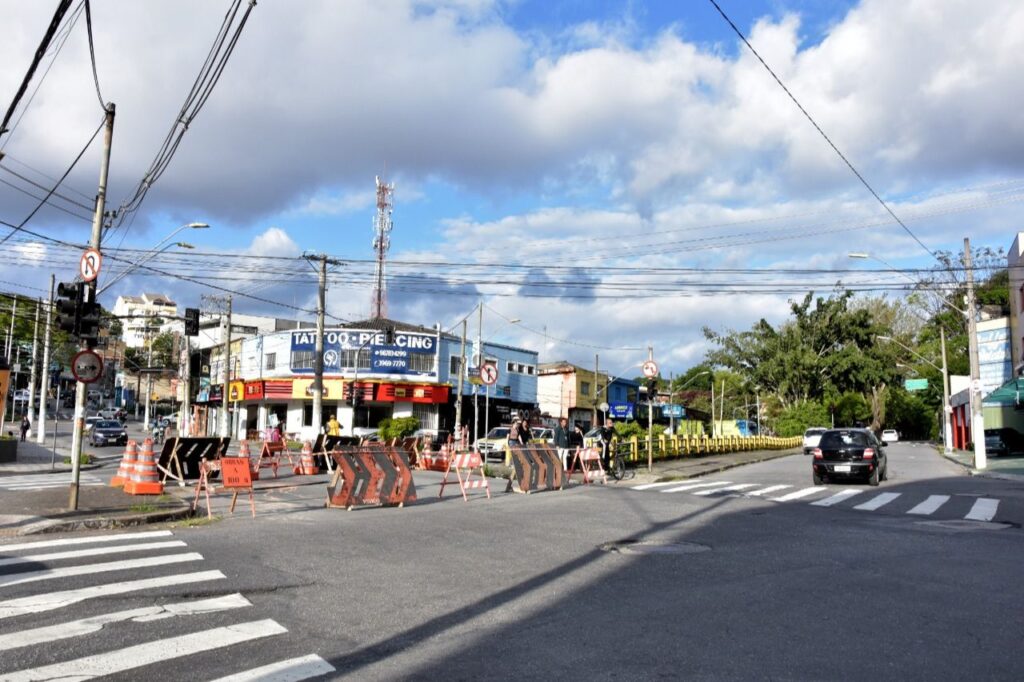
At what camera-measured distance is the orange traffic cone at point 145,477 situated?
17.6 m

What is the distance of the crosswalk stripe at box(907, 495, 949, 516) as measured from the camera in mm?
15539

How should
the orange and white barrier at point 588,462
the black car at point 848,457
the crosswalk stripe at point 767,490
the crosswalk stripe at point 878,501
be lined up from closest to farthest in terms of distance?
the crosswalk stripe at point 878,501 → the crosswalk stripe at point 767,490 → the black car at point 848,457 → the orange and white barrier at point 588,462

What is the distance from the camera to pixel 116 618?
22.6 ft

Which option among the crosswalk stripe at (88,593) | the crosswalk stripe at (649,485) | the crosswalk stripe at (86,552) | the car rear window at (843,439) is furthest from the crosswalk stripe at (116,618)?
the car rear window at (843,439)

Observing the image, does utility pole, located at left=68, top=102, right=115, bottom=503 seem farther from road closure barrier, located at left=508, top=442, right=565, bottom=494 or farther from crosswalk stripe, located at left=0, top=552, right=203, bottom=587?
road closure barrier, located at left=508, top=442, right=565, bottom=494

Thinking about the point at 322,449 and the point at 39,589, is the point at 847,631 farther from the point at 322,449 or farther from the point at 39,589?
the point at 322,449

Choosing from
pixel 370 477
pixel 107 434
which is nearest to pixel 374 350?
A: pixel 107 434

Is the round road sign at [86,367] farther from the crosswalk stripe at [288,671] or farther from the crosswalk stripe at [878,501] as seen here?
the crosswalk stripe at [878,501]

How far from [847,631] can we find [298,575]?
5.30 m

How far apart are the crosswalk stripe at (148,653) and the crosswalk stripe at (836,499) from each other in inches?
515

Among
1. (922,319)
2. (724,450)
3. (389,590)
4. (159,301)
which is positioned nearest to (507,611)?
(389,590)

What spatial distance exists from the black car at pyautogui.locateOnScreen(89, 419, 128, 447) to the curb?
39.9 metres

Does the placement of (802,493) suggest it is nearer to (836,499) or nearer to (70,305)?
(836,499)

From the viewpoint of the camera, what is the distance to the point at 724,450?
41.2 m
